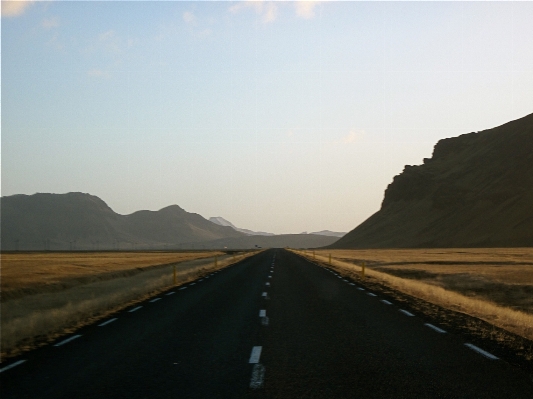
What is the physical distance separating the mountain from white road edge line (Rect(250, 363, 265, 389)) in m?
121

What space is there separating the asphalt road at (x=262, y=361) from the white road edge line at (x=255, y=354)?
0.03 meters

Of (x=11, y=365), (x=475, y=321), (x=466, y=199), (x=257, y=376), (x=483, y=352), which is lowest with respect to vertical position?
(x=11, y=365)

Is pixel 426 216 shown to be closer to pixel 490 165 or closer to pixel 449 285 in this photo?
pixel 490 165

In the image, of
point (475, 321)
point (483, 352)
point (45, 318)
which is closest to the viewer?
point (483, 352)

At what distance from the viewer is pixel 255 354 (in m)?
10.2

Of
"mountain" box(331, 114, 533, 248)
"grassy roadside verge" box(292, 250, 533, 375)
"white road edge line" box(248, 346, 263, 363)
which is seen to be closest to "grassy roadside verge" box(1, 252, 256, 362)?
"white road edge line" box(248, 346, 263, 363)

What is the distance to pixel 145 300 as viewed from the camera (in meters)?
20.2

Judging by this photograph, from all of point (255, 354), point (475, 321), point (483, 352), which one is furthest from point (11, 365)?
point (475, 321)

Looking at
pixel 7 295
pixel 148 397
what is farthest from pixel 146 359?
pixel 7 295

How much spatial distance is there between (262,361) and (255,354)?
63cm

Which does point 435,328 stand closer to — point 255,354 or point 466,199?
point 255,354

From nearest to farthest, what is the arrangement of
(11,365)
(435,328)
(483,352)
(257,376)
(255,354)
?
(257,376) → (11,365) → (483,352) → (255,354) → (435,328)

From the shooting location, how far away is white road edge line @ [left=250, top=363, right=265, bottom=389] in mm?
7934

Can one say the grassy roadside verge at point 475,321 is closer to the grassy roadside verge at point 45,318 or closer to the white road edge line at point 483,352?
the white road edge line at point 483,352
